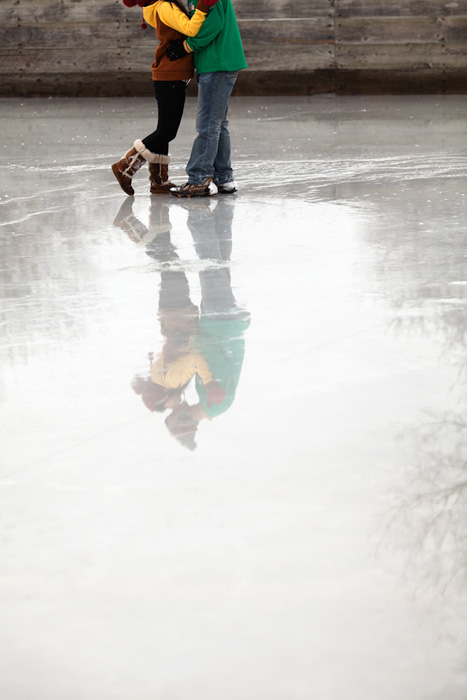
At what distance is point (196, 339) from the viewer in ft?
9.39

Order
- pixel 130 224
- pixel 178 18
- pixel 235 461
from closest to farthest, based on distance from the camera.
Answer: pixel 235 461 < pixel 130 224 < pixel 178 18

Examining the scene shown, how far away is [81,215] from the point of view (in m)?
4.84

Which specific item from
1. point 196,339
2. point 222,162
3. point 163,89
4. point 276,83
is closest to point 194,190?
point 222,162

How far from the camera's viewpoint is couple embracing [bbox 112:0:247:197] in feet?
16.7

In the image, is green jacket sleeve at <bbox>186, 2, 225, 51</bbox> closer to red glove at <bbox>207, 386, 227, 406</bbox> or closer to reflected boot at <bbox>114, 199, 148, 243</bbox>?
reflected boot at <bbox>114, 199, 148, 243</bbox>

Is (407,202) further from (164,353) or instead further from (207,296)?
(164,353)

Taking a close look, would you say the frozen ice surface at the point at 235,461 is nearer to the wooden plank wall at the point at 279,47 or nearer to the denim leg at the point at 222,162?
the denim leg at the point at 222,162

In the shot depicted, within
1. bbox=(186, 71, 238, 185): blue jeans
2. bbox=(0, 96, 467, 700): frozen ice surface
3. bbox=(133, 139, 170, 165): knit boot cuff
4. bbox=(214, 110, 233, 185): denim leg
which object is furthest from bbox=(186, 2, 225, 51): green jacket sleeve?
bbox=(0, 96, 467, 700): frozen ice surface

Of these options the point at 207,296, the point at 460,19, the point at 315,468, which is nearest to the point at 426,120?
the point at 460,19

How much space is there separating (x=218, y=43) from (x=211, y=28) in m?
0.11

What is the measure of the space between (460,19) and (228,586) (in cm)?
1044

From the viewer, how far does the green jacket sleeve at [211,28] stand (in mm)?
5066

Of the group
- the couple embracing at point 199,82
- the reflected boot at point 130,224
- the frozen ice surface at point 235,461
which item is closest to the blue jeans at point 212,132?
the couple embracing at point 199,82

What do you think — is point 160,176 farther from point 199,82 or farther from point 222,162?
point 199,82
